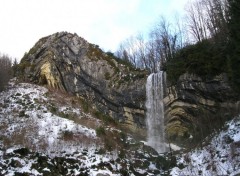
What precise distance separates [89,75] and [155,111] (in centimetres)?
820

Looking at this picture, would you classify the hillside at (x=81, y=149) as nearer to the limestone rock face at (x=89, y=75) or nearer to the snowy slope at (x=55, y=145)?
the snowy slope at (x=55, y=145)

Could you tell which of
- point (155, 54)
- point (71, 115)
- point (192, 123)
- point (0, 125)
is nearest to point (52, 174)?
point (0, 125)

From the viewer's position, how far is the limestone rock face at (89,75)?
29703 mm

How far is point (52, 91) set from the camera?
31.6 m

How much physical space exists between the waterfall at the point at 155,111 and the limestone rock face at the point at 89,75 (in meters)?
0.73

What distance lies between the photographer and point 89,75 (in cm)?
3253

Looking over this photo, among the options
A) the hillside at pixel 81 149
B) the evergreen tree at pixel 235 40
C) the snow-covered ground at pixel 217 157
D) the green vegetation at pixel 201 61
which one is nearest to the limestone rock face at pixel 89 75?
the hillside at pixel 81 149

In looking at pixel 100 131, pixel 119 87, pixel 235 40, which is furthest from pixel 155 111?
pixel 235 40

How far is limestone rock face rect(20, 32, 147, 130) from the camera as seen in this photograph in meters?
29.7

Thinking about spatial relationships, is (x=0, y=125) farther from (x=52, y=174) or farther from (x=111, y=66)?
(x=111, y=66)

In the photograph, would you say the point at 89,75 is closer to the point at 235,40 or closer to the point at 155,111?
the point at 155,111

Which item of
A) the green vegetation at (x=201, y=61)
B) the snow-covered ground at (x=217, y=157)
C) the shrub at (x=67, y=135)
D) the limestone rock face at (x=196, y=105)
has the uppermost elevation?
the green vegetation at (x=201, y=61)

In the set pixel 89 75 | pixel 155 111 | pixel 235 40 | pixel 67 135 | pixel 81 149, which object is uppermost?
pixel 89 75

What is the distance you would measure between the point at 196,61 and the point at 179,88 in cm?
257
